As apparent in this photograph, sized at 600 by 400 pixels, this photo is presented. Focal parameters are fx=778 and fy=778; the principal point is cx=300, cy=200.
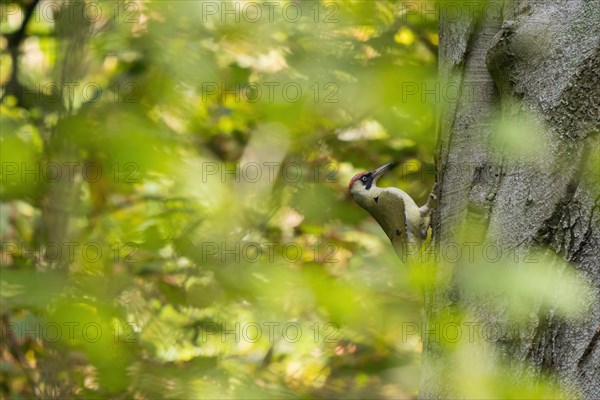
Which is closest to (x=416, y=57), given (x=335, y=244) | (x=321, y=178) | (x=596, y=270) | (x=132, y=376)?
(x=321, y=178)

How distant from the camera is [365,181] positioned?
3.96 m

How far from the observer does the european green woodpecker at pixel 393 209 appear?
10.7 feet

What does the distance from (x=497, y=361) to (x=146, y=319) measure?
1194 millimetres

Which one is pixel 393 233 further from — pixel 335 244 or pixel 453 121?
pixel 453 121

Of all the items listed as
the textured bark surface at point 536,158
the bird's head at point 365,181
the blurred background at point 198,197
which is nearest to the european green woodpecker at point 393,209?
the bird's head at point 365,181

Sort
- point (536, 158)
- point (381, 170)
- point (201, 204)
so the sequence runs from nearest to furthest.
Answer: point (536, 158) < point (201, 204) < point (381, 170)

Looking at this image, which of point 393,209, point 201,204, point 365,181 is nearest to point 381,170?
point 365,181

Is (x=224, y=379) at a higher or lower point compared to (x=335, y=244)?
higher

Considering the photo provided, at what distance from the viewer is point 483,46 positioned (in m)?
2.33

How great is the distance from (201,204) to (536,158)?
114cm

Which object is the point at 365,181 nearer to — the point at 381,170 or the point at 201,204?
the point at 381,170

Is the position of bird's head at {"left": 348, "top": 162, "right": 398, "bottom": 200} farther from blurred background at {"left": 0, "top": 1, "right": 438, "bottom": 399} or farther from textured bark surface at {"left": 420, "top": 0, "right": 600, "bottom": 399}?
textured bark surface at {"left": 420, "top": 0, "right": 600, "bottom": 399}

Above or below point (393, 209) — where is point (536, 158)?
above

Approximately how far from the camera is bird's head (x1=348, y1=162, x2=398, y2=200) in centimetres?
389
